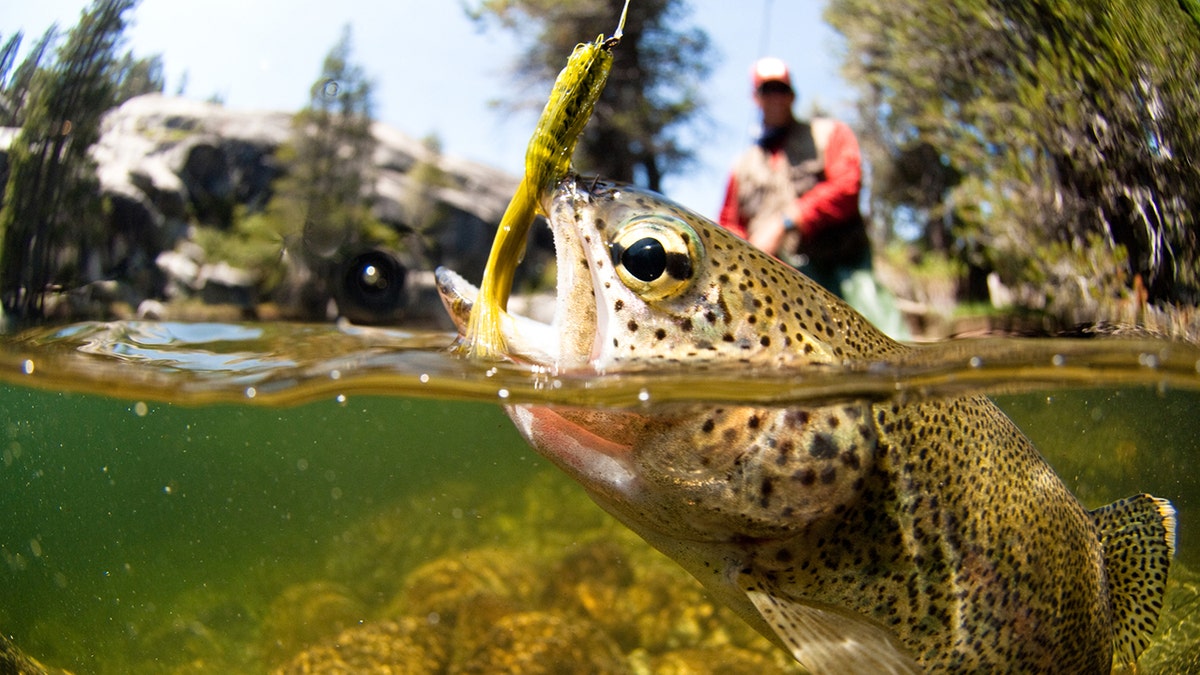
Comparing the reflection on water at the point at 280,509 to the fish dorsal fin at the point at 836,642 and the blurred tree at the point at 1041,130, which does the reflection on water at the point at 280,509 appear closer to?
the blurred tree at the point at 1041,130

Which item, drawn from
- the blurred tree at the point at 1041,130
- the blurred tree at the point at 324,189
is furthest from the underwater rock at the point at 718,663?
the blurred tree at the point at 324,189

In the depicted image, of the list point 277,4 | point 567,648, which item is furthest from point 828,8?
point 567,648

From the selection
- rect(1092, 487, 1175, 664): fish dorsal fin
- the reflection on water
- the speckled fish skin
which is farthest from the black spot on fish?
rect(1092, 487, 1175, 664): fish dorsal fin

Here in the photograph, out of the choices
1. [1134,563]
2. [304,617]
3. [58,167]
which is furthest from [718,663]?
[58,167]

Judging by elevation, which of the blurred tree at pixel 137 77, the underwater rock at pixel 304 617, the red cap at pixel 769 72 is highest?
the red cap at pixel 769 72

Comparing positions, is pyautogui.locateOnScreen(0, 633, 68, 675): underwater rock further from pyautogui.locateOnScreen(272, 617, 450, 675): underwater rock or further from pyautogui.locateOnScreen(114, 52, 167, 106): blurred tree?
pyautogui.locateOnScreen(114, 52, 167, 106): blurred tree

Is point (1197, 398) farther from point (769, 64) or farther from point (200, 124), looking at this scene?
point (200, 124)

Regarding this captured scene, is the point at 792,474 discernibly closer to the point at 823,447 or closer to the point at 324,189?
the point at 823,447
